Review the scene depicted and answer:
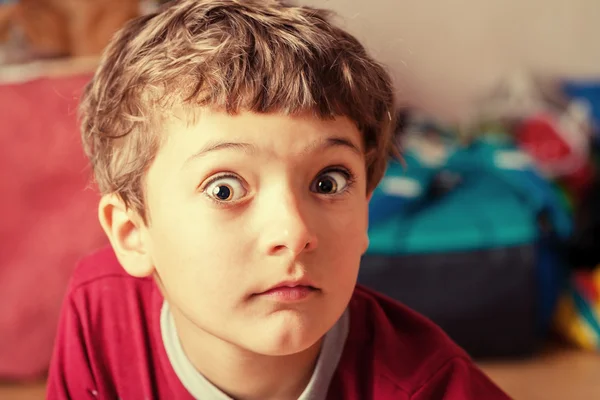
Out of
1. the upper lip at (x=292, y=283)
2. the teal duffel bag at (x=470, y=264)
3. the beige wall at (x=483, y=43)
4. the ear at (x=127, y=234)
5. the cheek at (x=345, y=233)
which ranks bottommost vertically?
the teal duffel bag at (x=470, y=264)

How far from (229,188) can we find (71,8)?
64.8 inches

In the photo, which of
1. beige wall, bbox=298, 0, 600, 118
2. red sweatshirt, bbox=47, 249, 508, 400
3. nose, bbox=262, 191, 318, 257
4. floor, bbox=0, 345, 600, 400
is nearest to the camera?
nose, bbox=262, 191, 318, 257

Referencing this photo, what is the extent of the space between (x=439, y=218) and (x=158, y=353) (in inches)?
41.1

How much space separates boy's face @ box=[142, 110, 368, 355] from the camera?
2.40ft

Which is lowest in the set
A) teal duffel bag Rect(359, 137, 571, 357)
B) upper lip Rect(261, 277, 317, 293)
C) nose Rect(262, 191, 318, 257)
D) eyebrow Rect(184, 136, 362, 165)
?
teal duffel bag Rect(359, 137, 571, 357)

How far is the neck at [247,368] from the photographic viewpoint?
891mm

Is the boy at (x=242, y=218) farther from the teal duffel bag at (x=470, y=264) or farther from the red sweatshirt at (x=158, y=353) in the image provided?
the teal duffel bag at (x=470, y=264)

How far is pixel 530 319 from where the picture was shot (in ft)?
5.91

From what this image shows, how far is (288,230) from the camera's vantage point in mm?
708

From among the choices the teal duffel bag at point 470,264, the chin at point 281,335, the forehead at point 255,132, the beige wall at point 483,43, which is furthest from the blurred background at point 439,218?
the chin at point 281,335

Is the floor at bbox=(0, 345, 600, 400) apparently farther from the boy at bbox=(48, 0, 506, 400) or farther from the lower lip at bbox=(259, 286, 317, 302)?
the lower lip at bbox=(259, 286, 317, 302)

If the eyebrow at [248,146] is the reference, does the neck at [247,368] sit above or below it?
below

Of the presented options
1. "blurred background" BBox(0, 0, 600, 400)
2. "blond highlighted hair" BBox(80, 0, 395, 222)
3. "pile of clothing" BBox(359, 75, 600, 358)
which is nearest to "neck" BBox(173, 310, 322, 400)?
"blond highlighted hair" BBox(80, 0, 395, 222)

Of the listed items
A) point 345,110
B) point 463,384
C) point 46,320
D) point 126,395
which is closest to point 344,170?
point 345,110
